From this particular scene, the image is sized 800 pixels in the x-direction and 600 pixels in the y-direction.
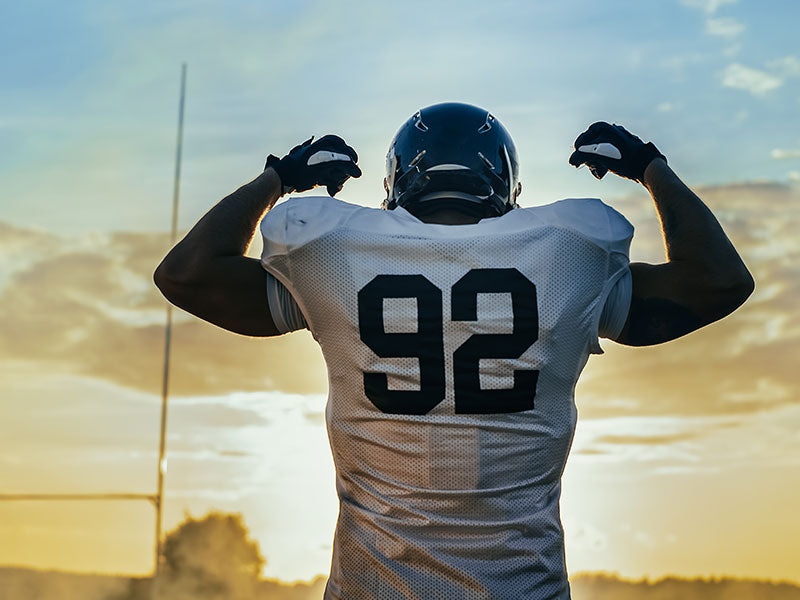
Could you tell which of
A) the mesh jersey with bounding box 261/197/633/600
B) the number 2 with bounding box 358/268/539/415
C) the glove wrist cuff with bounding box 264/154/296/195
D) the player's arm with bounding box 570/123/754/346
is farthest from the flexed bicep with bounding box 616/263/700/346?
the glove wrist cuff with bounding box 264/154/296/195

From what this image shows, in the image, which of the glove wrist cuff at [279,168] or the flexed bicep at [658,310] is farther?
the glove wrist cuff at [279,168]

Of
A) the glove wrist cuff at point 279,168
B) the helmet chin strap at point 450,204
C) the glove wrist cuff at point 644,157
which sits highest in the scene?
the glove wrist cuff at point 644,157

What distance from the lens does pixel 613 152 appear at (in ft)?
10.4

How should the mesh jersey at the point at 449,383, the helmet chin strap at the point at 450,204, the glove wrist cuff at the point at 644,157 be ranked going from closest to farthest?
the mesh jersey at the point at 449,383 < the helmet chin strap at the point at 450,204 < the glove wrist cuff at the point at 644,157

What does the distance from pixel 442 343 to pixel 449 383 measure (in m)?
0.11

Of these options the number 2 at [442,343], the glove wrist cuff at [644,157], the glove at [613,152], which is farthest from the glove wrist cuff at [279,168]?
the glove wrist cuff at [644,157]

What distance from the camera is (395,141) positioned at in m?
3.30

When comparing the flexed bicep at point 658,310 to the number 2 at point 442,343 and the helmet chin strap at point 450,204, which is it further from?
the helmet chin strap at point 450,204

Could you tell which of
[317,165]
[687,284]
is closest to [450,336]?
[687,284]

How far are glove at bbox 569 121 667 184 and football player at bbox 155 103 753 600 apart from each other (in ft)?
1.62

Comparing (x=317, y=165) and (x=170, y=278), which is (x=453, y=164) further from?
(x=170, y=278)

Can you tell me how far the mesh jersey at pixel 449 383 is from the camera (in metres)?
2.38

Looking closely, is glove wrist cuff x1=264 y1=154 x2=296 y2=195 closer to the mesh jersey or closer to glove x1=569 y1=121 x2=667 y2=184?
the mesh jersey

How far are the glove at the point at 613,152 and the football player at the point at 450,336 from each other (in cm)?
49
